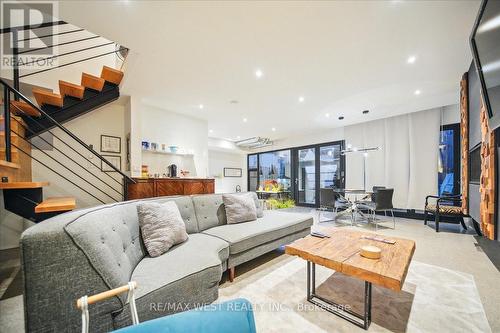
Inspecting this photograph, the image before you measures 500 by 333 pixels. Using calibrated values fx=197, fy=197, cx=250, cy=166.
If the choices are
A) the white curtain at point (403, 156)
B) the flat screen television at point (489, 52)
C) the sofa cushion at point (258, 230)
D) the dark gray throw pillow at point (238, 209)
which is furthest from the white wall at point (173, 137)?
the flat screen television at point (489, 52)

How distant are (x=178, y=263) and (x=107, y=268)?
1.80 ft

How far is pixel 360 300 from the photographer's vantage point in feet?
5.82

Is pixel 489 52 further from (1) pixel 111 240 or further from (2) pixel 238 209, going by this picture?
(1) pixel 111 240

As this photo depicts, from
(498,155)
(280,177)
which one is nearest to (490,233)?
(498,155)

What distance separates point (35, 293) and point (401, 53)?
415cm

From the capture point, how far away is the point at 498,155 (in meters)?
2.15

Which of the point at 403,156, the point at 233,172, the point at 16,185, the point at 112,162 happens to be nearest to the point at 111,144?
the point at 112,162

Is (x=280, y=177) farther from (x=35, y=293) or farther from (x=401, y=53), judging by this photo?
(x=35, y=293)

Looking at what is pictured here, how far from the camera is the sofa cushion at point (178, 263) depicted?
1.32 meters

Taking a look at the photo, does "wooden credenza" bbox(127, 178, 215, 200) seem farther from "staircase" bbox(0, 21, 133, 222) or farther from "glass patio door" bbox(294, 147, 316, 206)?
"glass patio door" bbox(294, 147, 316, 206)

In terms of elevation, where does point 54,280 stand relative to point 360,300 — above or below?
Answer: above

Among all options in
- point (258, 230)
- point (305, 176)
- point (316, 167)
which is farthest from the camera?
point (305, 176)

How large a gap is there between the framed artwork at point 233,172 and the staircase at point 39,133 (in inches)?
213

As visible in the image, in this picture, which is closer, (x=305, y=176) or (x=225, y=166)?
(x=305, y=176)
